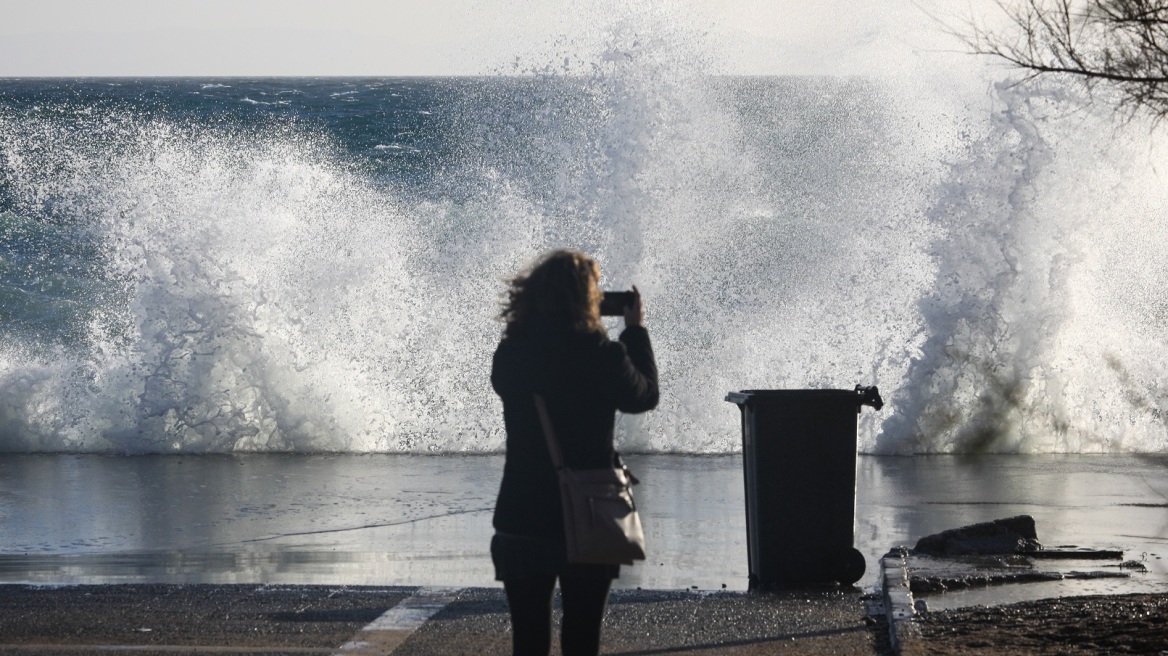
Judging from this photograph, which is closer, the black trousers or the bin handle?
the black trousers

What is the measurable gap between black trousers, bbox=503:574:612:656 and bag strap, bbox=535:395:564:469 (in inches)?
12.5

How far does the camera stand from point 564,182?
57.5 feet

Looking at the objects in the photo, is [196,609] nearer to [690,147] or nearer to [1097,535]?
[1097,535]

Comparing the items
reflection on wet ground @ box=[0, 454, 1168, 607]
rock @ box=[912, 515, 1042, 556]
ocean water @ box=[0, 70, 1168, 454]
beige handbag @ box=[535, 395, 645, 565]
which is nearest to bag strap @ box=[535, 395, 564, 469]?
beige handbag @ box=[535, 395, 645, 565]

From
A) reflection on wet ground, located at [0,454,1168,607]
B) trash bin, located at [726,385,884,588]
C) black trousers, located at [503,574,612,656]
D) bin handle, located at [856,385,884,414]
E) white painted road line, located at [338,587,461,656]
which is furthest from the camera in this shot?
reflection on wet ground, located at [0,454,1168,607]

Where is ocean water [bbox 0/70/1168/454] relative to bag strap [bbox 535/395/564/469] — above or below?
below

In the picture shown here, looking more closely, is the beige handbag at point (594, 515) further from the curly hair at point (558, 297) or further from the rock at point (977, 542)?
the rock at point (977, 542)

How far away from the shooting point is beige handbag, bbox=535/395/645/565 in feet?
13.4

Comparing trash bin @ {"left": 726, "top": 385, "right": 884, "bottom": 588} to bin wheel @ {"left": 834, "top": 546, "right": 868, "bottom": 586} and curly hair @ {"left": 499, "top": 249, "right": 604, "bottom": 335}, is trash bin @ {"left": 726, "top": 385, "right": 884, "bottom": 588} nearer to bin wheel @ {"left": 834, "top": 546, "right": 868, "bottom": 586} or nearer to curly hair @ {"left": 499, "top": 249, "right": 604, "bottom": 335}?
bin wheel @ {"left": 834, "top": 546, "right": 868, "bottom": 586}

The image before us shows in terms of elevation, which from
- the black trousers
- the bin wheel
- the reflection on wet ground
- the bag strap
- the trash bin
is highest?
the bag strap

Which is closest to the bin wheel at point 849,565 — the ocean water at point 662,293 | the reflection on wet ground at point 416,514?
the reflection on wet ground at point 416,514

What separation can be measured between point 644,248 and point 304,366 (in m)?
4.13

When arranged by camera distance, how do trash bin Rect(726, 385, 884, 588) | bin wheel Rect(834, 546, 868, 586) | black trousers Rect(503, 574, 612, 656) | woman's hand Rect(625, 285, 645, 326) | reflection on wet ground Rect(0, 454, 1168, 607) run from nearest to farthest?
1. black trousers Rect(503, 574, 612, 656)
2. woman's hand Rect(625, 285, 645, 326)
3. trash bin Rect(726, 385, 884, 588)
4. bin wheel Rect(834, 546, 868, 586)
5. reflection on wet ground Rect(0, 454, 1168, 607)

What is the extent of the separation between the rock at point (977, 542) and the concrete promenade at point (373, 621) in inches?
39.4
